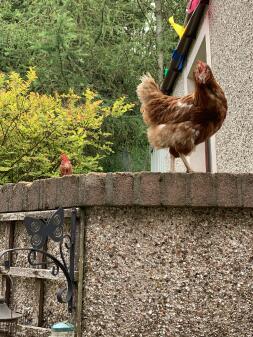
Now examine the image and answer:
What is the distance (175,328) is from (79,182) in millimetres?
1031

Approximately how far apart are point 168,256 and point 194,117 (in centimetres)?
102

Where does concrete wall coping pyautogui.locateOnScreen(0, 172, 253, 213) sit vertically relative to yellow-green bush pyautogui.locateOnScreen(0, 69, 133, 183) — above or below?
below

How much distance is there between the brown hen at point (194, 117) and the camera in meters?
3.49

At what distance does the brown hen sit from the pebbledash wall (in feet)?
1.95

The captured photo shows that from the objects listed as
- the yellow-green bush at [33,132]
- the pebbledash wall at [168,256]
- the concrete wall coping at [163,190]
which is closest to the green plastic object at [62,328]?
the pebbledash wall at [168,256]

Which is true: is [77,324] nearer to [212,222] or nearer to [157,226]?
[157,226]

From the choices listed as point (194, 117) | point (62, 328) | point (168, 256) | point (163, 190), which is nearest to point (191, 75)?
point (194, 117)

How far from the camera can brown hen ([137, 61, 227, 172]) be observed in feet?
11.4

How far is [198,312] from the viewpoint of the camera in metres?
2.94

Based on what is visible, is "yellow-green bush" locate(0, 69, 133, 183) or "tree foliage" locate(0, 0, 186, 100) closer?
"yellow-green bush" locate(0, 69, 133, 183)

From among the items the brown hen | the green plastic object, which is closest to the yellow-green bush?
the brown hen

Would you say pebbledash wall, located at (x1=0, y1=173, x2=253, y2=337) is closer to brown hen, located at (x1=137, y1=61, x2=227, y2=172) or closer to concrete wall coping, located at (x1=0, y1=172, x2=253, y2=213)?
concrete wall coping, located at (x1=0, y1=172, x2=253, y2=213)

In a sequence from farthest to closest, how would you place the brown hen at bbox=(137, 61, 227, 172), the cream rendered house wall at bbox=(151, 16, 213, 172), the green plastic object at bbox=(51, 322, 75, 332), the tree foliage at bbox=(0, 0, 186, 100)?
the tree foliage at bbox=(0, 0, 186, 100) < the cream rendered house wall at bbox=(151, 16, 213, 172) < the brown hen at bbox=(137, 61, 227, 172) < the green plastic object at bbox=(51, 322, 75, 332)

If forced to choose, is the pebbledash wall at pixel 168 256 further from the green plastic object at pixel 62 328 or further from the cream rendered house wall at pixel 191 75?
the cream rendered house wall at pixel 191 75
